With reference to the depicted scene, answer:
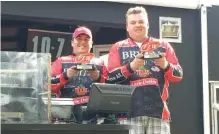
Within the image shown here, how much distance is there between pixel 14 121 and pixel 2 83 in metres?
0.16

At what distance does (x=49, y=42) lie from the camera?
320 cm

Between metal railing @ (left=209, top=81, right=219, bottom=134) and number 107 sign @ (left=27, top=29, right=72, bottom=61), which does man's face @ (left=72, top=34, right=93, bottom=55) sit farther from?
metal railing @ (left=209, top=81, right=219, bottom=134)

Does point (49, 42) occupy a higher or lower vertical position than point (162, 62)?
higher

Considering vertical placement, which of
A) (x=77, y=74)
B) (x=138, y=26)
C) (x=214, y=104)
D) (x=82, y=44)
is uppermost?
(x=138, y=26)

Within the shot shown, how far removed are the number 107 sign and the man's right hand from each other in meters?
1.16

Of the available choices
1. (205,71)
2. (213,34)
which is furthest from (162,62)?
(213,34)

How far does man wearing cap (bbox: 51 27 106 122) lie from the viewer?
223cm

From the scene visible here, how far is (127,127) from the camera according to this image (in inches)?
Answer: 64.4

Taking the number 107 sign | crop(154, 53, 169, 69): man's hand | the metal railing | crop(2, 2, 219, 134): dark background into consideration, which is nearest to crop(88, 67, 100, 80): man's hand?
crop(154, 53, 169, 69): man's hand

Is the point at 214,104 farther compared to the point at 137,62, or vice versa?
the point at 214,104

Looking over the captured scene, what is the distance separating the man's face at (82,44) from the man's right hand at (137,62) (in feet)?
1.20

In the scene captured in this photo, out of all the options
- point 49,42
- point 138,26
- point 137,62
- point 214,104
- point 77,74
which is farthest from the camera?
point 49,42

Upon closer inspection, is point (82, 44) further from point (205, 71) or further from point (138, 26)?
point (205, 71)

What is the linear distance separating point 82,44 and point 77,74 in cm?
25
